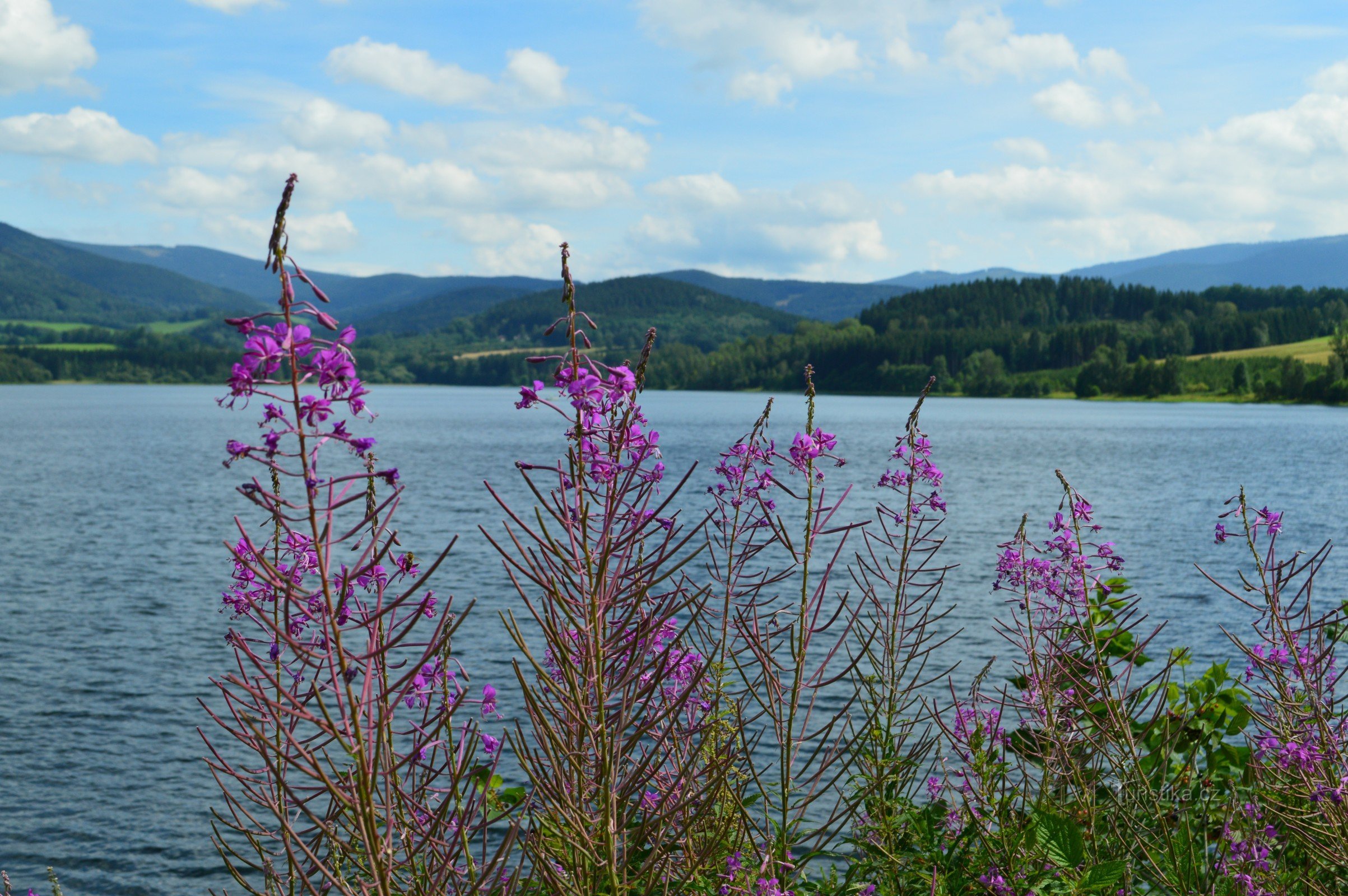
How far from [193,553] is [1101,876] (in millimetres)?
32944

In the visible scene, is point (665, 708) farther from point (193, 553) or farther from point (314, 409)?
point (193, 553)

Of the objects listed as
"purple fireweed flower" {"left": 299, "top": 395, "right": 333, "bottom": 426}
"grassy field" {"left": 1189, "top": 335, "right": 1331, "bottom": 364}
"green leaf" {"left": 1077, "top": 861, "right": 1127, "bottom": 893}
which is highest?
"grassy field" {"left": 1189, "top": 335, "right": 1331, "bottom": 364}

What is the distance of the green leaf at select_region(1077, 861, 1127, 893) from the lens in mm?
4270

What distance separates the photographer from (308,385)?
2402 mm

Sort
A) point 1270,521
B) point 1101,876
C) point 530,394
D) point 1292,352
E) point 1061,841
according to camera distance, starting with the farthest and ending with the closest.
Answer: point 1292,352 → point 1270,521 → point 1061,841 → point 1101,876 → point 530,394

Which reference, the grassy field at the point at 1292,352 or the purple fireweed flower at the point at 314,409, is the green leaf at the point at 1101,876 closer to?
the purple fireweed flower at the point at 314,409

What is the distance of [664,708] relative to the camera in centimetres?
413

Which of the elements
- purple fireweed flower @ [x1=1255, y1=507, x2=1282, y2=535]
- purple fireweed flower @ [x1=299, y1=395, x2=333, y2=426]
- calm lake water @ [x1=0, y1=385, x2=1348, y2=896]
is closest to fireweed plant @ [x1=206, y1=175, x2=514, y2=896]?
purple fireweed flower @ [x1=299, y1=395, x2=333, y2=426]

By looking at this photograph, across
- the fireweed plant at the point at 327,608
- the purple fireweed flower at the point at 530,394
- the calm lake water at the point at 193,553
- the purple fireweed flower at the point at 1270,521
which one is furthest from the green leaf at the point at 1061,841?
the calm lake water at the point at 193,553

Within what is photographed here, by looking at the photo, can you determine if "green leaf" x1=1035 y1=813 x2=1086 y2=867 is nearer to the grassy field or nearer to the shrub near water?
the shrub near water

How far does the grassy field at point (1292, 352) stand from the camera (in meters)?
156

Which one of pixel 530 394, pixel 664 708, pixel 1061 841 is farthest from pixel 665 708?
pixel 1061 841

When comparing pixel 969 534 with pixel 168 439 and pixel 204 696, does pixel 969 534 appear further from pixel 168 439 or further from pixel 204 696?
pixel 168 439

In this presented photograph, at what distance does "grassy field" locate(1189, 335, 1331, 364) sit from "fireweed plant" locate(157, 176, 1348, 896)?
164662 millimetres
